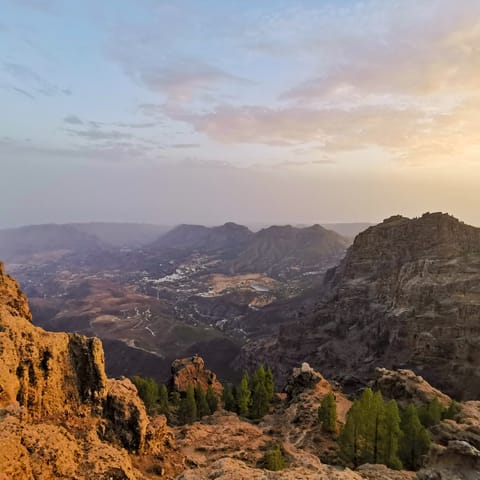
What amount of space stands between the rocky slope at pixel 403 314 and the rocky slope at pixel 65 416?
72.9m

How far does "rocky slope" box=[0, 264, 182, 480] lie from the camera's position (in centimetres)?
2303

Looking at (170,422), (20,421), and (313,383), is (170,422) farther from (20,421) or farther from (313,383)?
(20,421)

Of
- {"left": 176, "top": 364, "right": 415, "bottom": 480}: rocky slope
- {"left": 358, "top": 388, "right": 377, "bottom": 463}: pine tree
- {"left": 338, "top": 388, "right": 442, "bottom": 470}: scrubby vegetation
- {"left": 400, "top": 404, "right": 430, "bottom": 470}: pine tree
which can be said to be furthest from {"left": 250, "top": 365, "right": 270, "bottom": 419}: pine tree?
{"left": 400, "top": 404, "right": 430, "bottom": 470}: pine tree

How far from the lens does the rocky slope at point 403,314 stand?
95.8 m

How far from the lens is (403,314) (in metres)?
106

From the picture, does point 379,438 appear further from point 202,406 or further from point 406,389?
point 202,406

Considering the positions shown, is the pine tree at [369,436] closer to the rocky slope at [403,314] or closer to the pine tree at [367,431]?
the pine tree at [367,431]

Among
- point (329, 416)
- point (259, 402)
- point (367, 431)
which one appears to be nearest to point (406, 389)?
point (329, 416)

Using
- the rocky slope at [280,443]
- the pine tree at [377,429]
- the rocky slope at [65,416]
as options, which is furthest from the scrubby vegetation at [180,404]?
the pine tree at [377,429]

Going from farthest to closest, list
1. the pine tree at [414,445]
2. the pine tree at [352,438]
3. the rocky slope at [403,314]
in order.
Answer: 1. the rocky slope at [403,314]
2. the pine tree at [414,445]
3. the pine tree at [352,438]

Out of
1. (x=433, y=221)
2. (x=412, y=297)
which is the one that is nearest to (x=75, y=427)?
(x=412, y=297)

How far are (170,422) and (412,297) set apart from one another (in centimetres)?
7118

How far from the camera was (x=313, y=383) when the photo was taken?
73.5 meters

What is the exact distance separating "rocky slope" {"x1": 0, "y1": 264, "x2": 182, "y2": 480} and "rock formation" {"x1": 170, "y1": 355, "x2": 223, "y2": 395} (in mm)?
45671
